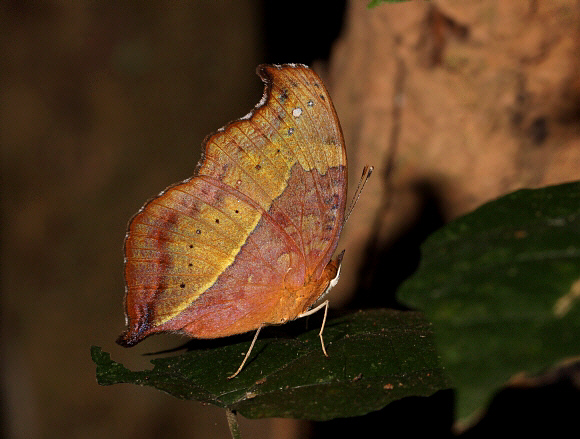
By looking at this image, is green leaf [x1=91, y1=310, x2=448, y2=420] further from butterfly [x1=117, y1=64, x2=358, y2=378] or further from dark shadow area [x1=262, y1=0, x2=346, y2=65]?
dark shadow area [x1=262, y1=0, x2=346, y2=65]

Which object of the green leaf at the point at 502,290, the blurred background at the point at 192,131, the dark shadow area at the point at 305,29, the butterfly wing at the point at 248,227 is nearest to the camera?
the green leaf at the point at 502,290

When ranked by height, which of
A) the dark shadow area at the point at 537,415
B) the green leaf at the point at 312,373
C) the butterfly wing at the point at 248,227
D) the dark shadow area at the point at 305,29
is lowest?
the dark shadow area at the point at 537,415

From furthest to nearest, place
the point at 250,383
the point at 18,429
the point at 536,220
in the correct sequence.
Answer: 1. the point at 18,429
2. the point at 250,383
3. the point at 536,220

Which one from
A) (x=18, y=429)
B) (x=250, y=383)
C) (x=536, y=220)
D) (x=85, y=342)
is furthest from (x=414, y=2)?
(x=18, y=429)

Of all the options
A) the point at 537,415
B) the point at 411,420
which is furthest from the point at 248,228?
the point at 537,415

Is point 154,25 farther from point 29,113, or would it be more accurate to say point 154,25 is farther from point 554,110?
point 554,110

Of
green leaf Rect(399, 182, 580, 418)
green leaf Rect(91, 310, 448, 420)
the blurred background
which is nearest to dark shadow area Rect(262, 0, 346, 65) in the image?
the blurred background

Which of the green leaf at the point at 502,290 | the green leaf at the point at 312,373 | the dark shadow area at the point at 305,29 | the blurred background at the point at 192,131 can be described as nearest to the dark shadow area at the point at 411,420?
the blurred background at the point at 192,131

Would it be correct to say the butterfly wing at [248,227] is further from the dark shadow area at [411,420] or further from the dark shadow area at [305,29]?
the dark shadow area at [305,29]
